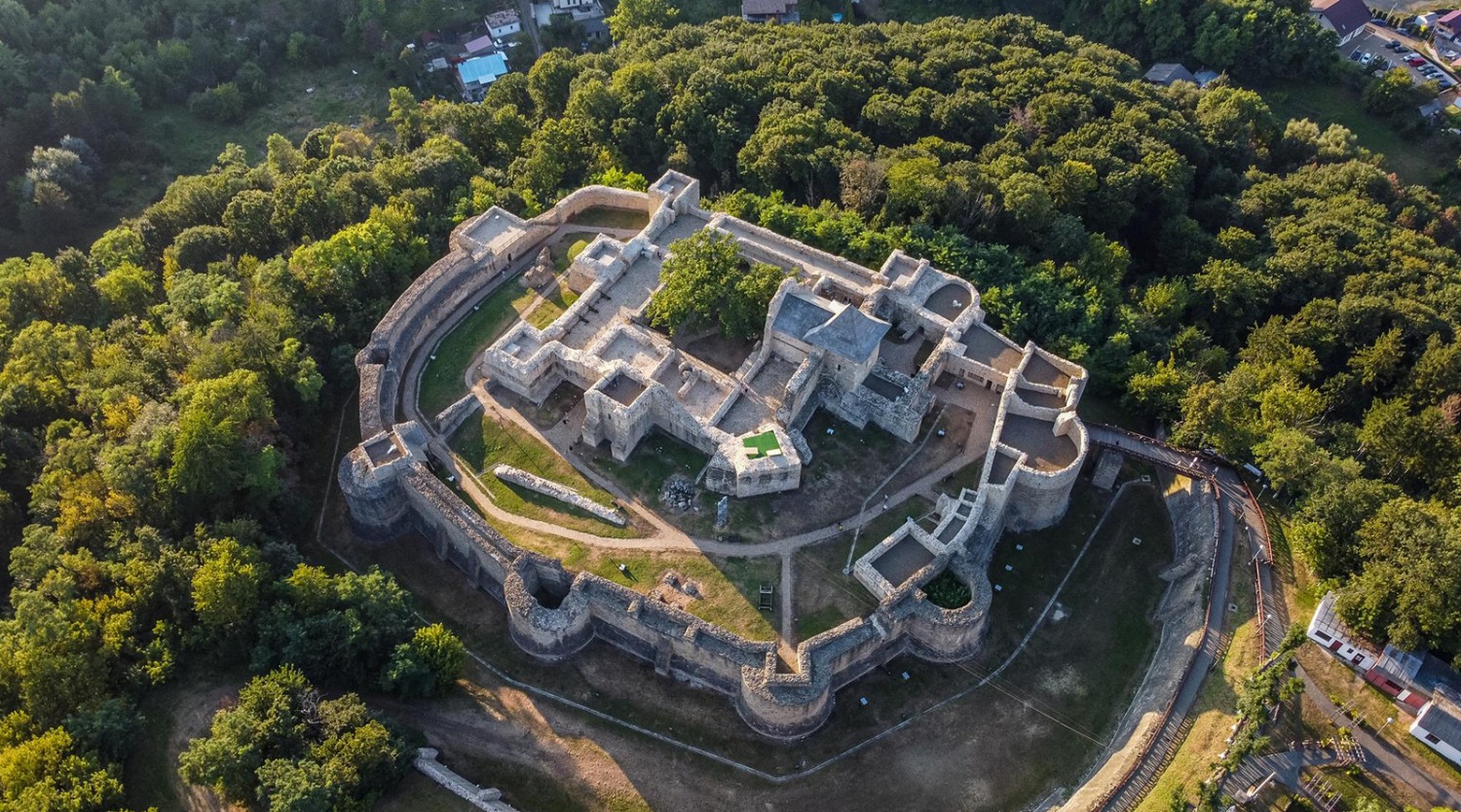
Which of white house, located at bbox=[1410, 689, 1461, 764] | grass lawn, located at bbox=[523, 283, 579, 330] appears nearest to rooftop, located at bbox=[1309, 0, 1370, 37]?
white house, located at bbox=[1410, 689, 1461, 764]

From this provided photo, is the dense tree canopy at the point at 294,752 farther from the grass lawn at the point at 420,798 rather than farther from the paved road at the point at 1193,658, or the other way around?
the paved road at the point at 1193,658

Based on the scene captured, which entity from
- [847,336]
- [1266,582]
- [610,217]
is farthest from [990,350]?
[610,217]

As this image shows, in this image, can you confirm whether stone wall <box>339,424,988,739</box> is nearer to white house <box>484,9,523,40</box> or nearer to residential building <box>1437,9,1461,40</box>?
white house <box>484,9,523,40</box>

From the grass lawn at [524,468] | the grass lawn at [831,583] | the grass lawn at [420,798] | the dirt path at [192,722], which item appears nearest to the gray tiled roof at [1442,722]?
the grass lawn at [831,583]

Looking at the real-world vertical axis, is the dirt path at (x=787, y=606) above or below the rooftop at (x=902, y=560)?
below

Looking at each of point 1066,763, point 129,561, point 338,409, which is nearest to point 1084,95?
point 1066,763

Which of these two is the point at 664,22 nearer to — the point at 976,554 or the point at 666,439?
the point at 666,439

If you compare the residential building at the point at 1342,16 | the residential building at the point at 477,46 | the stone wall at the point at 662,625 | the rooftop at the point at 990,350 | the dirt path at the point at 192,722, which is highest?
the residential building at the point at 1342,16
